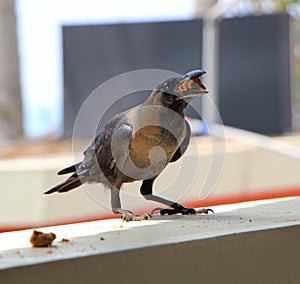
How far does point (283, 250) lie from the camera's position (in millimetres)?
1610

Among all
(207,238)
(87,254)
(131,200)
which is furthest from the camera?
(131,200)

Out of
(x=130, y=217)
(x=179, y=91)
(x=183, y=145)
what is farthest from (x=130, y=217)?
(x=179, y=91)

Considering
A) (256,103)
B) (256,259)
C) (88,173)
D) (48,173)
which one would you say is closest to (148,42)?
(256,103)

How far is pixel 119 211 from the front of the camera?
6.75ft

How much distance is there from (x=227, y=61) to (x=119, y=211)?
6.48 meters

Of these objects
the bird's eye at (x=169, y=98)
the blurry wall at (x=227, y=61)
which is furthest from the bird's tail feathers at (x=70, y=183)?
the blurry wall at (x=227, y=61)

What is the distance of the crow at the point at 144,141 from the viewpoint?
192cm

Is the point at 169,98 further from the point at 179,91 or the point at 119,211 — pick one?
the point at 119,211

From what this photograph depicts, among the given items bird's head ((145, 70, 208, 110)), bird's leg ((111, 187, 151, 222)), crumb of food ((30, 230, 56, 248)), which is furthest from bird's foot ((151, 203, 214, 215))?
crumb of food ((30, 230, 56, 248))

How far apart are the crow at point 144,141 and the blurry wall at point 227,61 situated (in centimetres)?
616

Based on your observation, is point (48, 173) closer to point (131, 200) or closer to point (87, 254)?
point (131, 200)

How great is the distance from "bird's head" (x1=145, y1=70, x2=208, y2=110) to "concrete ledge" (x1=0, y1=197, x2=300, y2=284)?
350mm

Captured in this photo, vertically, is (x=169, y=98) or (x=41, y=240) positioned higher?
(x=169, y=98)

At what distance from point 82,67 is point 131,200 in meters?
5.22
